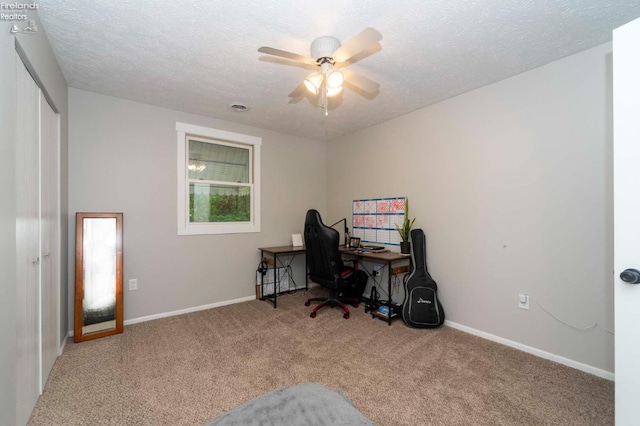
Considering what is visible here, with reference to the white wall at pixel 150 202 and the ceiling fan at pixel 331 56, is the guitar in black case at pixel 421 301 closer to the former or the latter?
the ceiling fan at pixel 331 56

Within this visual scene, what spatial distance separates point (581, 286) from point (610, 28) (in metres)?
1.88

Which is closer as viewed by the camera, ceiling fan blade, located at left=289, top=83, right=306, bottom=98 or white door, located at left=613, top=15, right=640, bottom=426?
white door, located at left=613, top=15, right=640, bottom=426

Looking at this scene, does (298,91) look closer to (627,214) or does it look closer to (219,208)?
(219,208)

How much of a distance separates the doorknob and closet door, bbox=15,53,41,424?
3080mm

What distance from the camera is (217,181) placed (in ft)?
12.2

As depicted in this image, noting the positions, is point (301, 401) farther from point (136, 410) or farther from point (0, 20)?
point (0, 20)

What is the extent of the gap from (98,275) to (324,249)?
232 centimetres

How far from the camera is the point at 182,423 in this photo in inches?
63.1

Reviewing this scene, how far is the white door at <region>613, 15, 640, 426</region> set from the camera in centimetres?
129

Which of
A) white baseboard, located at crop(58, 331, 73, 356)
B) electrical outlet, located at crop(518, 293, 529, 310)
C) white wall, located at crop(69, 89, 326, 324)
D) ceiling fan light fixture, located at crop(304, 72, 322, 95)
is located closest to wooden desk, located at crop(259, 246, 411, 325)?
white wall, located at crop(69, 89, 326, 324)

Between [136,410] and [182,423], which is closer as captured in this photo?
[182,423]

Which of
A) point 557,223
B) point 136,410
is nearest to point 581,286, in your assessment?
point 557,223

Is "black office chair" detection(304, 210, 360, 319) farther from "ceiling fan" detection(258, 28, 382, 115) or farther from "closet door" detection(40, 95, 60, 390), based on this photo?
"closet door" detection(40, 95, 60, 390)

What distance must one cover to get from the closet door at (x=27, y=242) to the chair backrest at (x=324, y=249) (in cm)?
230
